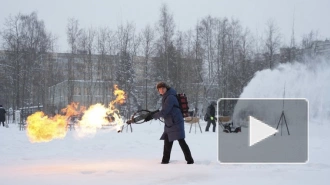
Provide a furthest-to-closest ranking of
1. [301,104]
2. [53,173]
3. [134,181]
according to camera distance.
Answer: [301,104] < [53,173] < [134,181]

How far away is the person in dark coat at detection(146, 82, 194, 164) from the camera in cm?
958

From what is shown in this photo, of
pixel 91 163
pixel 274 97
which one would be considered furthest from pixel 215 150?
pixel 274 97

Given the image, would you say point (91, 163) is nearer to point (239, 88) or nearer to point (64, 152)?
point (64, 152)

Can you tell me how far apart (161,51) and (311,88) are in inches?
923

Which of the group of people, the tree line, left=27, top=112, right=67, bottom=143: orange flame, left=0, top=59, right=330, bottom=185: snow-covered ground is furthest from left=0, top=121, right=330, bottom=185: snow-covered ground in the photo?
the tree line

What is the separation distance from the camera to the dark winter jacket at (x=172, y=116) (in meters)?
9.57

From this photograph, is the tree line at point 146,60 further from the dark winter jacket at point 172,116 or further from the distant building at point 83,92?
Result: the dark winter jacket at point 172,116

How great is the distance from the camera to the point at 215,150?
12.9 metres

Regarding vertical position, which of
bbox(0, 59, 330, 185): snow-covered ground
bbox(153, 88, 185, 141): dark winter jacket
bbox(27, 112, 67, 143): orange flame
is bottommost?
bbox(0, 59, 330, 185): snow-covered ground

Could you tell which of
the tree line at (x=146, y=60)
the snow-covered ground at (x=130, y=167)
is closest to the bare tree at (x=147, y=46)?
the tree line at (x=146, y=60)

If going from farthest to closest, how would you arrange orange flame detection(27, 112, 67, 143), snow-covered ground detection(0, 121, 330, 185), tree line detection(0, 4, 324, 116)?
1. tree line detection(0, 4, 324, 116)
2. orange flame detection(27, 112, 67, 143)
3. snow-covered ground detection(0, 121, 330, 185)

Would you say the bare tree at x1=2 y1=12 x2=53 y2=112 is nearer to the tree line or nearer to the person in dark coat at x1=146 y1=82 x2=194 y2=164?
the tree line

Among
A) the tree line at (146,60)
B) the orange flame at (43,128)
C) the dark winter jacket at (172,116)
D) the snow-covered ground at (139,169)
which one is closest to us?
the snow-covered ground at (139,169)

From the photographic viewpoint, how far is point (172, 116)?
9.67m
